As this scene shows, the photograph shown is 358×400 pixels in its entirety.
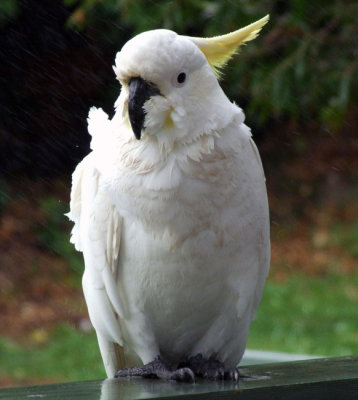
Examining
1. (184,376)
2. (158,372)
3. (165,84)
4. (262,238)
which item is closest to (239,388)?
(184,376)

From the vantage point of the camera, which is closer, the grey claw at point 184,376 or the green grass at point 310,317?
the grey claw at point 184,376

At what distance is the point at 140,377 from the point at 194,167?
23.5 inches

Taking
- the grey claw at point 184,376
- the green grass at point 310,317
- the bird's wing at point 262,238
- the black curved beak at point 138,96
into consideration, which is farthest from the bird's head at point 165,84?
the green grass at point 310,317

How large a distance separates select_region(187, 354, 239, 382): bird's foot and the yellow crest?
86 centimetres

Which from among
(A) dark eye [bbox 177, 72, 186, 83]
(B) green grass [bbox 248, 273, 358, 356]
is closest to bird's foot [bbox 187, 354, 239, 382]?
(A) dark eye [bbox 177, 72, 186, 83]

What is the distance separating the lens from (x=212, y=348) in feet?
8.04

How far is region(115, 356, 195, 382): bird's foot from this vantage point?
2.15 m

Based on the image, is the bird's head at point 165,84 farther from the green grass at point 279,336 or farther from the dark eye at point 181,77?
the green grass at point 279,336

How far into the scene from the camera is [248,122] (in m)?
7.62

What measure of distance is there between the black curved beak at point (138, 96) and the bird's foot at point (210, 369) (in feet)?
2.31

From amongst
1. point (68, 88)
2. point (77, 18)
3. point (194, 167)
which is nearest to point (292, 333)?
point (77, 18)

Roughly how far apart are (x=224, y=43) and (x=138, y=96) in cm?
37

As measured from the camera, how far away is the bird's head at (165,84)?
82.2 inches

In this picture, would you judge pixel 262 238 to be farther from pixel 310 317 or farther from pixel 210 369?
pixel 310 317
